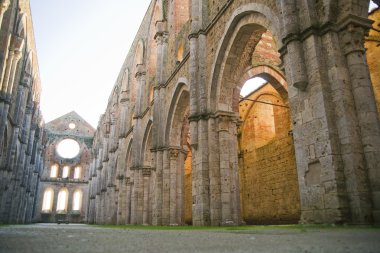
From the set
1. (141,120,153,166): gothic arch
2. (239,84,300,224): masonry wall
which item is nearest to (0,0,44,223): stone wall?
(141,120,153,166): gothic arch

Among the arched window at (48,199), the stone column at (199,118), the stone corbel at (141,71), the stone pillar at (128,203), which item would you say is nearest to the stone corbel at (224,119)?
the stone column at (199,118)

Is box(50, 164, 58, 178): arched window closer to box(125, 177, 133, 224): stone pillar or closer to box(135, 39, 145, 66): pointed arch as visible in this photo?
box(125, 177, 133, 224): stone pillar

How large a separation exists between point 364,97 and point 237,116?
4.96m

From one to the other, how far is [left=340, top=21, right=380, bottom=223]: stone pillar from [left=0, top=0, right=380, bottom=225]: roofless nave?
0.02 meters

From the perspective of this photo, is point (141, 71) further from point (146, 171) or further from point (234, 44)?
point (234, 44)

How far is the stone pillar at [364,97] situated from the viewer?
4.96m

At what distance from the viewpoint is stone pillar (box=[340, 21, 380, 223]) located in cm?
496

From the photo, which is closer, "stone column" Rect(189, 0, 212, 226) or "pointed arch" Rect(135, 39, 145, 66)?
"stone column" Rect(189, 0, 212, 226)

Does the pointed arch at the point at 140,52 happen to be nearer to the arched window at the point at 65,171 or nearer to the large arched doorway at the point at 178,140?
the large arched doorway at the point at 178,140

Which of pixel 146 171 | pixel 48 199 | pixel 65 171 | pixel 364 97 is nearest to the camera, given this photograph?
pixel 364 97

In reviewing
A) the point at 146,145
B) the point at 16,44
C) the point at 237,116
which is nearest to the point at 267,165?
the point at 237,116

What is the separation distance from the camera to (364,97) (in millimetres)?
5355

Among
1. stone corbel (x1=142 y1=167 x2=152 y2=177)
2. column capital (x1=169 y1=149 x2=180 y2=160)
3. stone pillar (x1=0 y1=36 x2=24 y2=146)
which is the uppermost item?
stone pillar (x1=0 y1=36 x2=24 y2=146)

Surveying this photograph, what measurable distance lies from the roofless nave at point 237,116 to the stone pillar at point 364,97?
2 cm
